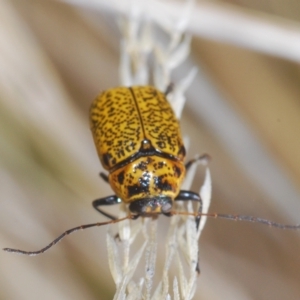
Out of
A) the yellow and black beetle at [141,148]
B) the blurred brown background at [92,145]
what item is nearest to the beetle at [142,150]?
the yellow and black beetle at [141,148]

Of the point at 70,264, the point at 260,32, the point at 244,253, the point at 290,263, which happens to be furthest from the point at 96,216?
the point at 260,32

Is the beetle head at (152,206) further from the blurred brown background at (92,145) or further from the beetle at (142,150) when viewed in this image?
the blurred brown background at (92,145)

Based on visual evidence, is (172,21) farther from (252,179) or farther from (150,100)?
(252,179)

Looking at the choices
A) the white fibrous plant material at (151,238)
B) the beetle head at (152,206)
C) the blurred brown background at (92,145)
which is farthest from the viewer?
the blurred brown background at (92,145)

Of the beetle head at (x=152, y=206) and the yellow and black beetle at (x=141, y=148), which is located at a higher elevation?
the yellow and black beetle at (x=141, y=148)

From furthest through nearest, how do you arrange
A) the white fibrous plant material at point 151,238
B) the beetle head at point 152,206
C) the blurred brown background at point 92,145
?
1. the blurred brown background at point 92,145
2. the beetle head at point 152,206
3. the white fibrous plant material at point 151,238

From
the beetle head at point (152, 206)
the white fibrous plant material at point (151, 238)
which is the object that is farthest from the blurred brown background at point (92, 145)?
the beetle head at point (152, 206)

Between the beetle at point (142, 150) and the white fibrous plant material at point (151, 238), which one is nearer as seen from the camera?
the white fibrous plant material at point (151, 238)

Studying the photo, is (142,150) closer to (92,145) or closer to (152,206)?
(152,206)
